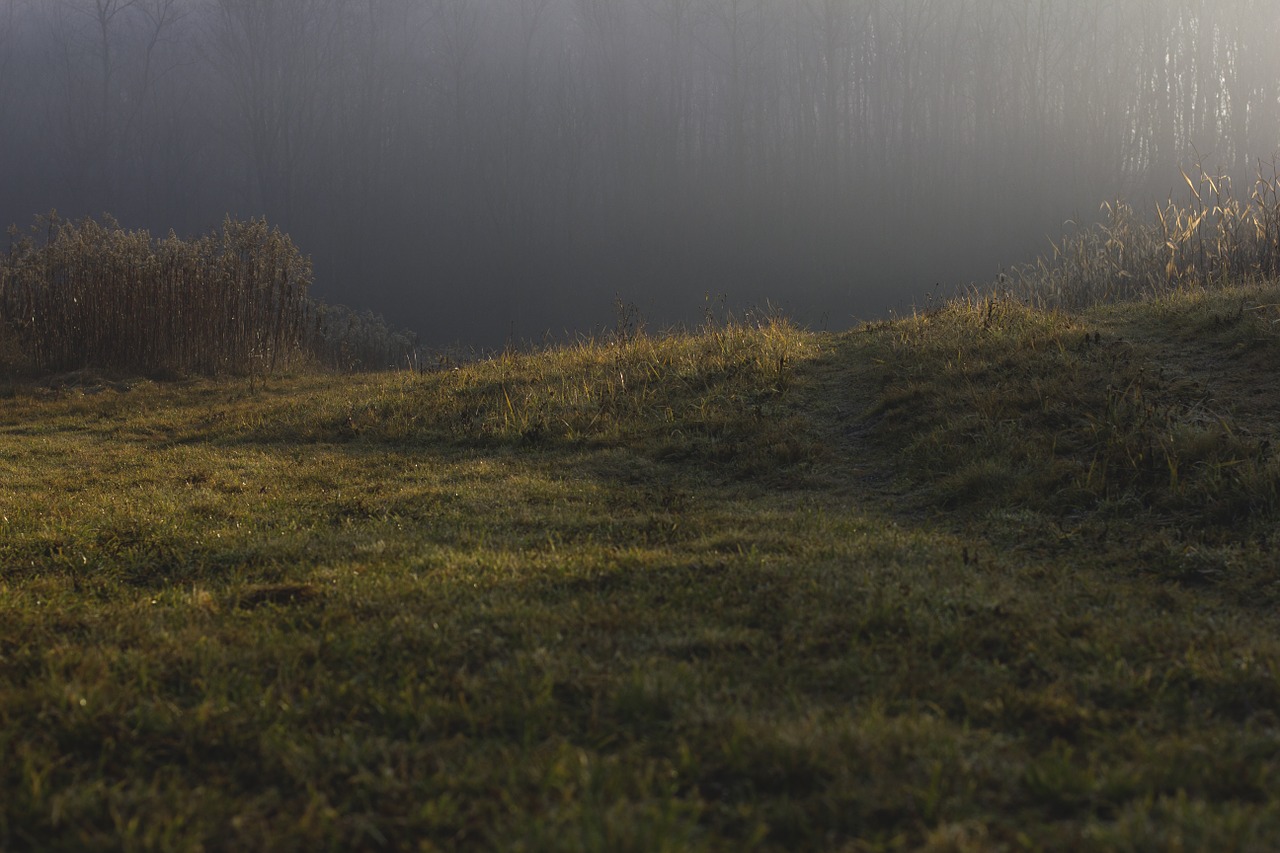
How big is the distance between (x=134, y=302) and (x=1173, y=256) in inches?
657

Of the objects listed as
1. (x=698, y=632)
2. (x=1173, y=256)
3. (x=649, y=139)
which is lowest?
(x=698, y=632)

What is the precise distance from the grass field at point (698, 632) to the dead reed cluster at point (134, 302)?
8.35 metres

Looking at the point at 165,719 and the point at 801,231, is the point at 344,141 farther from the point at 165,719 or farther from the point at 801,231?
the point at 165,719

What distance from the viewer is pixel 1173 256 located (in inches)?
498

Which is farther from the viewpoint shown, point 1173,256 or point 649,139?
point 649,139

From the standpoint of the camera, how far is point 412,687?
307cm

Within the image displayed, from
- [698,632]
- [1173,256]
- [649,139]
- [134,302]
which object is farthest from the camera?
[649,139]

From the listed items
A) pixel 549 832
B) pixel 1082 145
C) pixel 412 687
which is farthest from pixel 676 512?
pixel 1082 145

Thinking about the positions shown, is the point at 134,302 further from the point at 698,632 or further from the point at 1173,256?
the point at 1173,256

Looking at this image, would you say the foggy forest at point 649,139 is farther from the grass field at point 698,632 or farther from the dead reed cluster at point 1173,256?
the grass field at point 698,632

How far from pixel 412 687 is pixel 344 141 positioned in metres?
45.9

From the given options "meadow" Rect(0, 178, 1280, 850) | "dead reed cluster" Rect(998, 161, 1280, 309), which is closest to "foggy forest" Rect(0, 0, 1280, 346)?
"dead reed cluster" Rect(998, 161, 1280, 309)

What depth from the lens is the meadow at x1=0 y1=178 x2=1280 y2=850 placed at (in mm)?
2340

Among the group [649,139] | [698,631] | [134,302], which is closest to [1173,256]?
[698,631]
